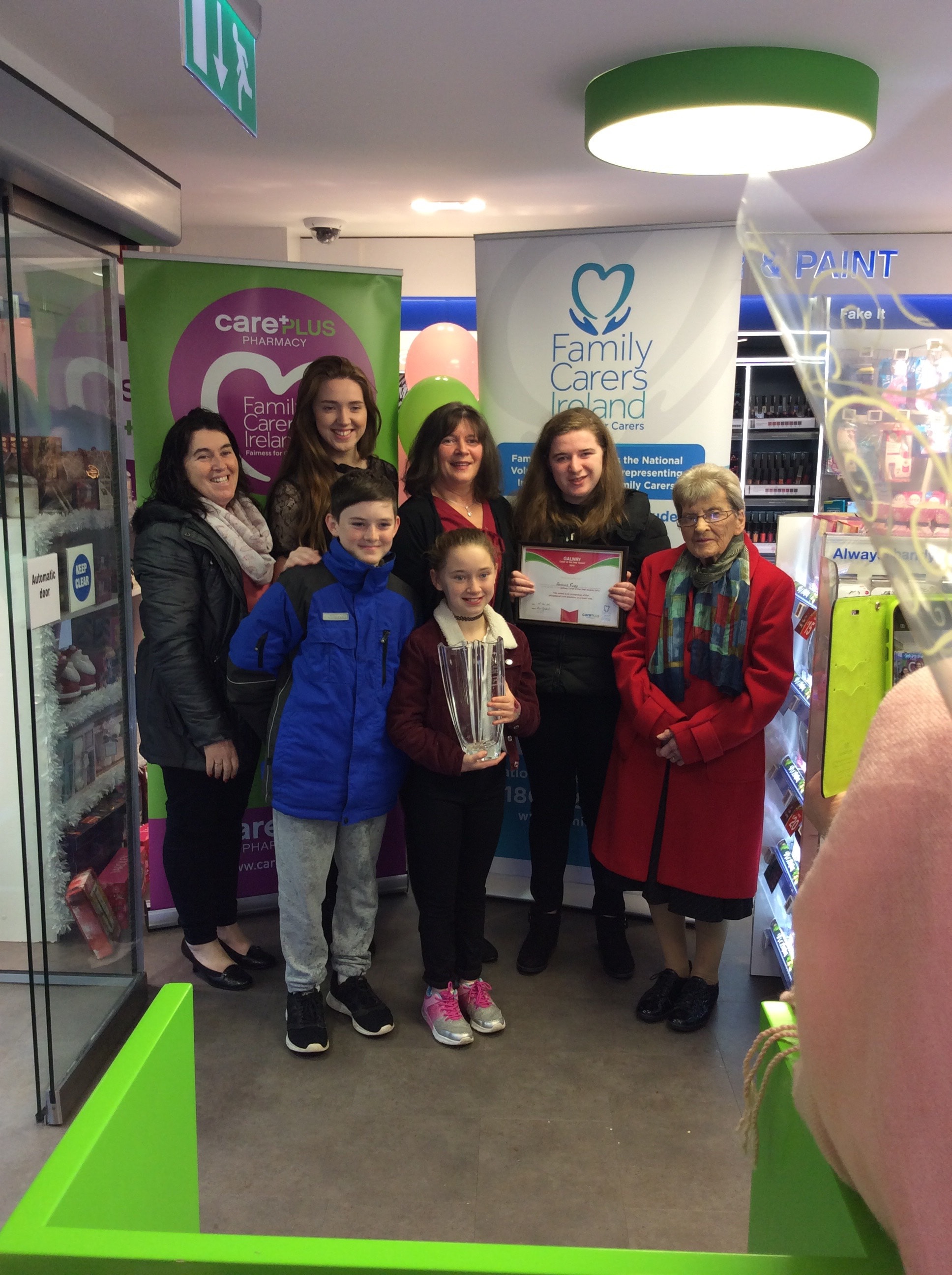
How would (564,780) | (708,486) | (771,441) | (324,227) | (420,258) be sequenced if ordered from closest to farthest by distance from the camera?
1. (708,486)
2. (564,780)
3. (324,227)
4. (420,258)
5. (771,441)

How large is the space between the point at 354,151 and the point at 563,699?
2.23 m

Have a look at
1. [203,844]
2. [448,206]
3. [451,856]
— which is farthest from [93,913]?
[448,206]

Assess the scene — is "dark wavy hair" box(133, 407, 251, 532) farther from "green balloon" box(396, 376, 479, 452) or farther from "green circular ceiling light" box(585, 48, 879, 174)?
"green circular ceiling light" box(585, 48, 879, 174)

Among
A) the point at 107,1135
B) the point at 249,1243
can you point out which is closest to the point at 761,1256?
the point at 249,1243

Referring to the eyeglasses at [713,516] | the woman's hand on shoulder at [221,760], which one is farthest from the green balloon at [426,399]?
the woman's hand on shoulder at [221,760]

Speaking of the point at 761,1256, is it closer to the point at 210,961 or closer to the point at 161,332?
the point at 210,961

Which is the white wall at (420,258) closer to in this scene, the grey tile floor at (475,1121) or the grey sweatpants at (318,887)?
the grey sweatpants at (318,887)

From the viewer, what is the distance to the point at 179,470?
2.99 metres

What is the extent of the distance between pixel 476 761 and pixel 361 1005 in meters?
0.88

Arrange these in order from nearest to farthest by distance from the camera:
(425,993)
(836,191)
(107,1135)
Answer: (107,1135) < (425,993) < (836,191)

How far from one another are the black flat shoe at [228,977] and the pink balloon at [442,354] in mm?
3069

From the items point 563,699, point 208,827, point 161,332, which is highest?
point 161,332

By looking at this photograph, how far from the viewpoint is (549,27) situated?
7.91 feet

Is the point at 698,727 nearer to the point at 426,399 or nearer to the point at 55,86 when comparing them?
the point at 426,399
